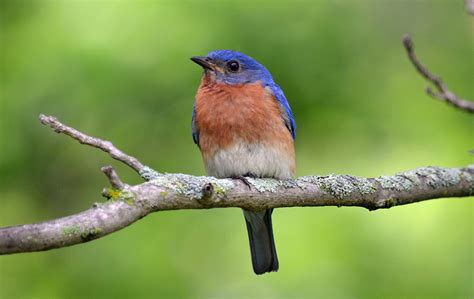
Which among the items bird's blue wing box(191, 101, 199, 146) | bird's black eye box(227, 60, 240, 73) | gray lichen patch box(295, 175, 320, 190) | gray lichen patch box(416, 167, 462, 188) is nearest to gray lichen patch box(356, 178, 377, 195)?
gray lichen patch box(295, 175, 320, 190)

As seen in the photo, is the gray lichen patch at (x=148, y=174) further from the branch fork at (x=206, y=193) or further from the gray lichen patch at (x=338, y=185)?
the gray lichen patch at (x=338, y=185)

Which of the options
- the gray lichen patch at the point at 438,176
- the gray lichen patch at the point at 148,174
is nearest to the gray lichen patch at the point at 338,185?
the gray lichen patch at the point at 438,176

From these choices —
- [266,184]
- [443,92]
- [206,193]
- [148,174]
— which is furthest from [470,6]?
[148,174]

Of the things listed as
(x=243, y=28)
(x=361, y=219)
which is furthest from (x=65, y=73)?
(x=361, y=219)

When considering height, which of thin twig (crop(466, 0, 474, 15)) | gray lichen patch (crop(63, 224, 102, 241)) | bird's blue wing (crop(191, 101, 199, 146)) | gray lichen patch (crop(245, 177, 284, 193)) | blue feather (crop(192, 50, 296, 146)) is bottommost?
gray lichen patch (crop(63, 224, 102, 241))

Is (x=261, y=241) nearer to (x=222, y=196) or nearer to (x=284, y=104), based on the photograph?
(x=284, y=104)

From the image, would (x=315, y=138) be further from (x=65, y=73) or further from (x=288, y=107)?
(x=65, y=73)

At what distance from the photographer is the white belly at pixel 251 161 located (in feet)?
17.0

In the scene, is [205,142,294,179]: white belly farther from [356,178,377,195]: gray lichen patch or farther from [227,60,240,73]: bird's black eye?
[356,178,377,195]: gray lichen patch

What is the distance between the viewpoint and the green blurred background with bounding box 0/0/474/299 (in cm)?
522

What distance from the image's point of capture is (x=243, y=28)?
18.7 ft

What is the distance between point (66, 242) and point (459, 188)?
2.67 meters

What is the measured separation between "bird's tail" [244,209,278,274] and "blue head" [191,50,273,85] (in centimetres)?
101

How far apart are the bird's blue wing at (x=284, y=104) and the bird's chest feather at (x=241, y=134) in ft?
0.37
